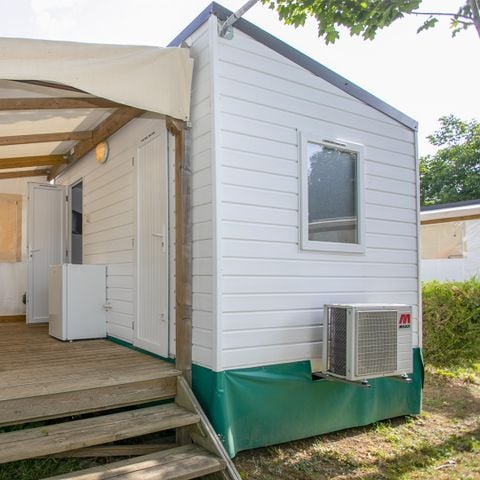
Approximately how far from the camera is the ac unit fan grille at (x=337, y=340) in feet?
11.0

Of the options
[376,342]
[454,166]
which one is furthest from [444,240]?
[454,166]

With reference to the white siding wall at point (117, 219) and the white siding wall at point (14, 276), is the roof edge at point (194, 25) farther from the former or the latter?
the white siding wall at point (14, 276)

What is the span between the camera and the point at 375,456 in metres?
3.38

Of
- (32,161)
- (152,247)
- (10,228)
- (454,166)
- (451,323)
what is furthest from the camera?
(454,166)

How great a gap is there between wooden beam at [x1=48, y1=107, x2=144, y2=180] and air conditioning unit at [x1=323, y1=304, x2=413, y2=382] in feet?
8.24

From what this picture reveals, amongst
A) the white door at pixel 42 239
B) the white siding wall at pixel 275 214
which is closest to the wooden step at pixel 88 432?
the white siding wall at pixel 275 214

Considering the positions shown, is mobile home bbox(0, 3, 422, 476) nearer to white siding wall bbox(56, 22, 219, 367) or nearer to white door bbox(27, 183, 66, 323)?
white siding wall bbox(56, 22, 219, 367)

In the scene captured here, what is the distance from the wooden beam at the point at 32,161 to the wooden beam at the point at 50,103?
301cm

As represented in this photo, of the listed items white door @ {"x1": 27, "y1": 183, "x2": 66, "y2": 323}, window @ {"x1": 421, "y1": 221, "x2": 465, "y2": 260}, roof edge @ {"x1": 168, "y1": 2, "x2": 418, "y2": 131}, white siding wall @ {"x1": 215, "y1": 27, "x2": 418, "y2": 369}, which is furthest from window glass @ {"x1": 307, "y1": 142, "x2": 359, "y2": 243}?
window @ {"x1": 421, "y1": 221, "x2": 465, "y2": 260}

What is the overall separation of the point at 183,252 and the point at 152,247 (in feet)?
3.26

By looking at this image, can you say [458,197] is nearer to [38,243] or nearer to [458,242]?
[458,242]

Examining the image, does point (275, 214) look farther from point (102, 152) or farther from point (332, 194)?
A: point (102, 152)

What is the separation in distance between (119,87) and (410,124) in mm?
2965

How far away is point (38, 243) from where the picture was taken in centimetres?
650
